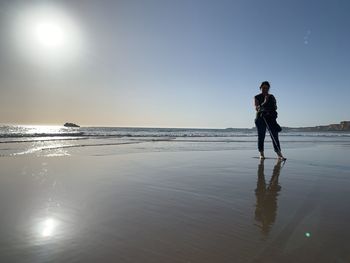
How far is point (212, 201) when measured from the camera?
3.95 m

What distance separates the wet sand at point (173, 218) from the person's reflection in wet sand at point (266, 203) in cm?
1

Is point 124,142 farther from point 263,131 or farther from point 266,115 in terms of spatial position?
point 266,115

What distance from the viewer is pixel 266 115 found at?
9.80 metres

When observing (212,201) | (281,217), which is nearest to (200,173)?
(212,201)

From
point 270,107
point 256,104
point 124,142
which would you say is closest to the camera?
point 270,107

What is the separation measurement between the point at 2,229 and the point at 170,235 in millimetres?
1460

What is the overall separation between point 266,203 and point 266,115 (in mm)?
A: 6279

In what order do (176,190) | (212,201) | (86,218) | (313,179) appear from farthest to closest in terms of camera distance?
(313,179) → (176,190) → (212,201) → (86,218)

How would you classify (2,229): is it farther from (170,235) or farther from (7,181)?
(7,181)

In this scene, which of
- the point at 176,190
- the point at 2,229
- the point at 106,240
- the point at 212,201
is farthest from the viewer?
the point at 176,190

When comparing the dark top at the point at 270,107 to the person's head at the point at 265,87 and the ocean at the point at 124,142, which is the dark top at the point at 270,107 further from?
the ocean at the point at 124,142

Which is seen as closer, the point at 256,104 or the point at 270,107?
the point at 270,107

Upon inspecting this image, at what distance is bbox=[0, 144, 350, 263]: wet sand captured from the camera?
2342 millimetres

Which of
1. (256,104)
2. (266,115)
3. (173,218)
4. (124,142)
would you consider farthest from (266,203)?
(124,142)
